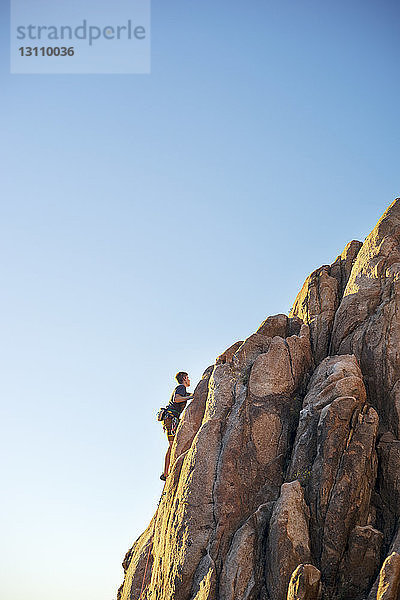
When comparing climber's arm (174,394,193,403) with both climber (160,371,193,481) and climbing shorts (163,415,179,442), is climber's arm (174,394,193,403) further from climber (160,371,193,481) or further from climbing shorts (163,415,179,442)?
climbing shorts (163,415,179,442)

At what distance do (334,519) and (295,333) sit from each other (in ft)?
33.0

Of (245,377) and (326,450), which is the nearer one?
(326,450)

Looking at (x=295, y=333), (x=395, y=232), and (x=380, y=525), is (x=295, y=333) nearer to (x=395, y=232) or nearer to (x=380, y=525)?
(x=395, y=232)

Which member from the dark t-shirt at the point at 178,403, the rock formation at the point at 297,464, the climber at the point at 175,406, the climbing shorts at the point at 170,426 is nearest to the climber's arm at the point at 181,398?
the climber at the point at 175,406

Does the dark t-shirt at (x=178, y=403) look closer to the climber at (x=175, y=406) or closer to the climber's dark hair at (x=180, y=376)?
the climber at (x=175, y=406)

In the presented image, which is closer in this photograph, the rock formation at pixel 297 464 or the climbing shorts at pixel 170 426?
the rock formation at pixel 297 464

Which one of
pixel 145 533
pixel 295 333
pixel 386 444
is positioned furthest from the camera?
pixel 145 533

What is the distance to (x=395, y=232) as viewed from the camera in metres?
30.8

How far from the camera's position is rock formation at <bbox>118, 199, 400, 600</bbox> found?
2119 cm

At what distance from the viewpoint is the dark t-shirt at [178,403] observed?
31594 mm

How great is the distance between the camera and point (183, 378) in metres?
32.1

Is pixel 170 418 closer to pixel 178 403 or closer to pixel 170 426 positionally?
pixel 170 426

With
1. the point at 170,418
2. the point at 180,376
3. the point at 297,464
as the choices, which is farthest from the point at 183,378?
the point at 297,464

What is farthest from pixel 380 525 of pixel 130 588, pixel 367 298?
pixel 130 588
